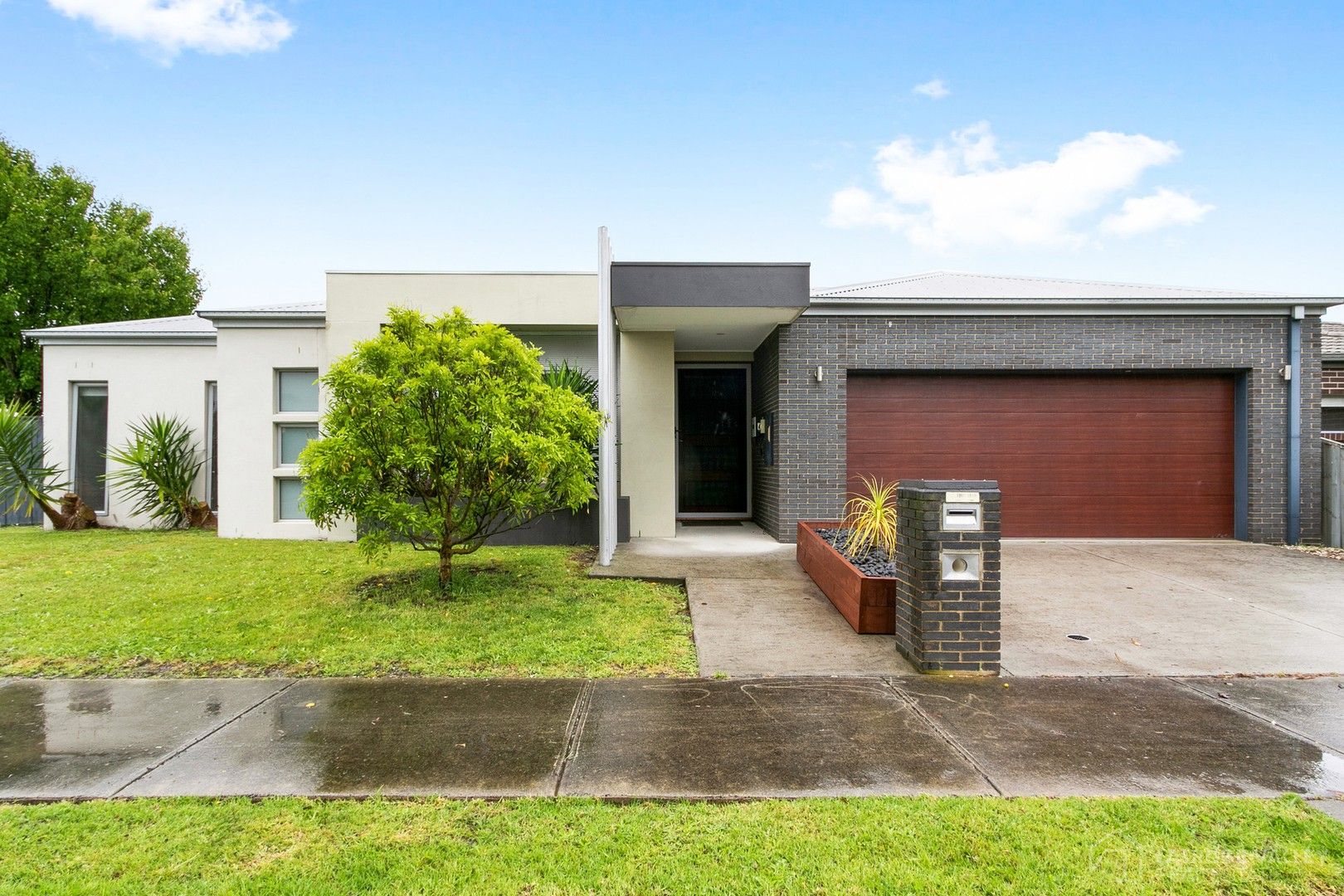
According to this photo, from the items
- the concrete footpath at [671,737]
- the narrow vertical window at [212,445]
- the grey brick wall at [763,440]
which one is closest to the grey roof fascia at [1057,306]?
the grey brick wall at [763,440]

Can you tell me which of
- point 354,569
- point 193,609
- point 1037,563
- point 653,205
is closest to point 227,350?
point 354,569

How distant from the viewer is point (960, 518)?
13.1 ft

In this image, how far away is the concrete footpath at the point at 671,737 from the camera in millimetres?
2717

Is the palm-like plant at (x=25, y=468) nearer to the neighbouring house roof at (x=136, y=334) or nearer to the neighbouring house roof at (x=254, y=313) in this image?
the neighbouring house roof at (x=136, y=334)

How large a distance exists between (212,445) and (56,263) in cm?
1534

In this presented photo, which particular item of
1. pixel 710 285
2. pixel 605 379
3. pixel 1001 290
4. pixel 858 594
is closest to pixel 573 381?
pixel 605 379

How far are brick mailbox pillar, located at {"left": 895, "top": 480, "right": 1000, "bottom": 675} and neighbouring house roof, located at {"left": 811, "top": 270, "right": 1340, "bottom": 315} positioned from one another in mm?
5266

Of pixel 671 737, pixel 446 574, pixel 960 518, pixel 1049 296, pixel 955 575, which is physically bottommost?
pixel 671 737

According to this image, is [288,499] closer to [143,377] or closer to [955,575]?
[143,377]

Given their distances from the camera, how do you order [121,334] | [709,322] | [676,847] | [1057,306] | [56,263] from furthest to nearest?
[56,263], [121,334], [1057,306], [709,322], [676,847]

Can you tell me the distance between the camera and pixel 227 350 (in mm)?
9320

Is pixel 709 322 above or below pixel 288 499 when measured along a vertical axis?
above

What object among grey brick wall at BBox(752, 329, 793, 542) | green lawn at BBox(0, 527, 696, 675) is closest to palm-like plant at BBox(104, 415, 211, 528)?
green lawn at BBox(0, 527, 696, 675)

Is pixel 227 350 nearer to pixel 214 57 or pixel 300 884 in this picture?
pixel 214 57
